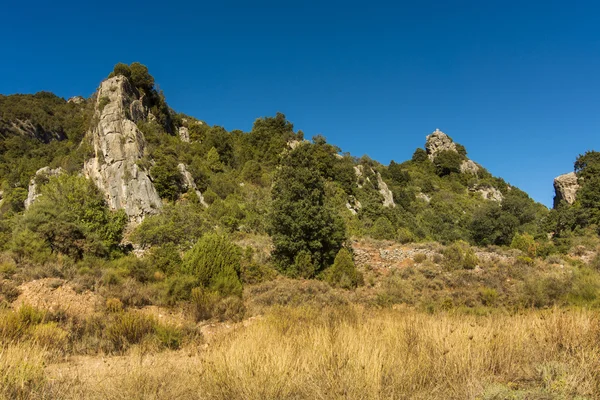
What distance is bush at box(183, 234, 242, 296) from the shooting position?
1066 centimetres

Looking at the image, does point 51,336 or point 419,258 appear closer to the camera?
point 51,336

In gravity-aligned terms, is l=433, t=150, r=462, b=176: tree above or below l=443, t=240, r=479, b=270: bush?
above

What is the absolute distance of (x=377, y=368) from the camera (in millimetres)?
3285

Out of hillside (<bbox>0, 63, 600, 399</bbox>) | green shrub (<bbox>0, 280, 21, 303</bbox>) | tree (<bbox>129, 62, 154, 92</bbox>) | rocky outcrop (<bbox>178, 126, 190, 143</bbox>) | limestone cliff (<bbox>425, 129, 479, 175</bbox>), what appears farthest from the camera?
limestone cliff (<bbox>425, 129, 479, 175</bbox>)

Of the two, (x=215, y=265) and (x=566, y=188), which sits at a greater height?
(x=566, y=188)

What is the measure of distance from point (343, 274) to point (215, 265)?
542 centimetres

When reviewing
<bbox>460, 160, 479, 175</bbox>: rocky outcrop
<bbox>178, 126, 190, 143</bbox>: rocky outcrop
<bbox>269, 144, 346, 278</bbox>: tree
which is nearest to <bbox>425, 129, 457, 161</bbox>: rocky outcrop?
<bbox>460, 160, 479, 175</bbox>: rocky outcrop

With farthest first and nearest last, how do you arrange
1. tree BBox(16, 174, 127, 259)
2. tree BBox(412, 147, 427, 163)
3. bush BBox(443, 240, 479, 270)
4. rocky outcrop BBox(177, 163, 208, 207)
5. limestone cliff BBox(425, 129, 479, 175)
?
tree BBox(412, 147, 427, 163), limestone cliff BBox(425, 129, 479, 175), rocky outcrop BBox(177, 163, 208, 207), bush BBox(443, 240, 479, 270), tree BBox(16, 174, 127, 259)

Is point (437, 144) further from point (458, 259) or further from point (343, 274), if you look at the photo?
point (343, 274)

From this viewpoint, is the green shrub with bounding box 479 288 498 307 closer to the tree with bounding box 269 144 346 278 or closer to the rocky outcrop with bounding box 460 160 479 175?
the tree with bounding box 269 144 346 278

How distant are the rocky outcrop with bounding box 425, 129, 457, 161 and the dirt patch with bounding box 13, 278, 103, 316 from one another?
2878 inches

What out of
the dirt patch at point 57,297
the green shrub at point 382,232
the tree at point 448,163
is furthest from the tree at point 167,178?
the tree at point 448,163

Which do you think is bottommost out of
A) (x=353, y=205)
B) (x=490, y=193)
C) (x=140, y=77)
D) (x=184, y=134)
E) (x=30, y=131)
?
(x=353, y=205)

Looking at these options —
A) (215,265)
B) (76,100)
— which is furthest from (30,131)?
(215,265)
